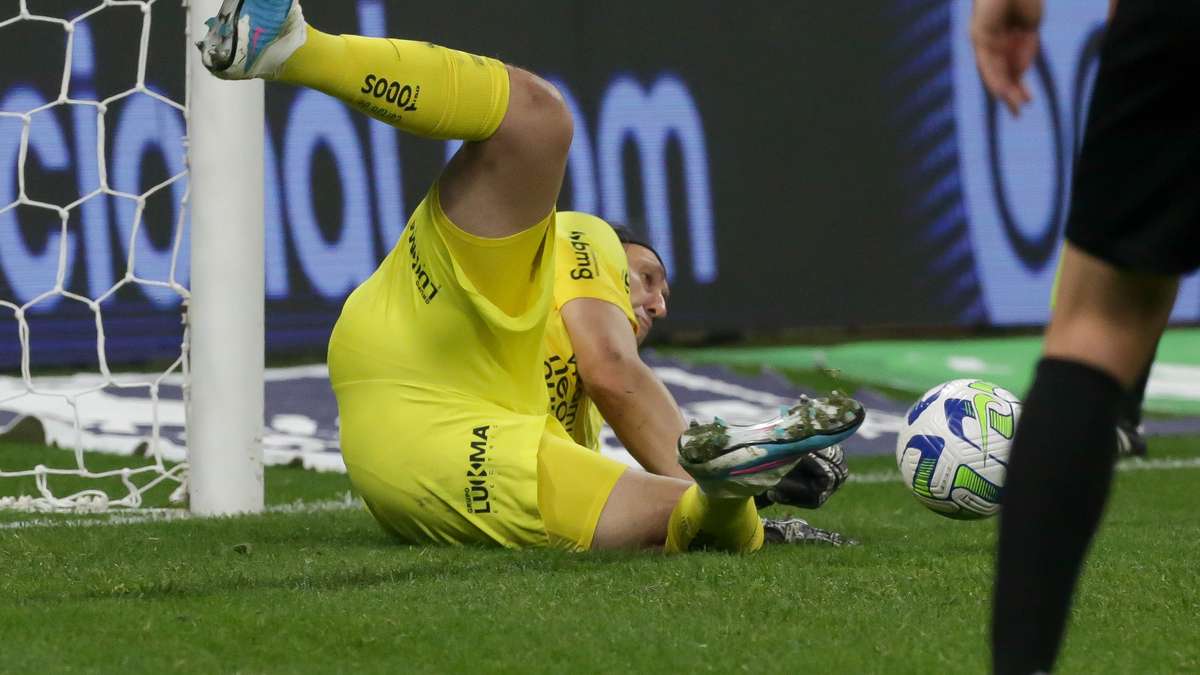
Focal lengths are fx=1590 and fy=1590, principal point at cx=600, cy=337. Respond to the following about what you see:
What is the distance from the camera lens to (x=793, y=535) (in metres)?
3.04

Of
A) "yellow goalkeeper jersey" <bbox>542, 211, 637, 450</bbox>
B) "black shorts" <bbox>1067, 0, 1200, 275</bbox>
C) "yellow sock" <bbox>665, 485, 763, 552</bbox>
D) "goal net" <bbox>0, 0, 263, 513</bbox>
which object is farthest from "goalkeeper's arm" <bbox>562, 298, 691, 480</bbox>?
"black shorts" <bbox>1067, 0, 1200, 275</bbox>

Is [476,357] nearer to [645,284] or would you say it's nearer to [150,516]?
[645,284]

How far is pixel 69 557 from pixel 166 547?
7.4 inches

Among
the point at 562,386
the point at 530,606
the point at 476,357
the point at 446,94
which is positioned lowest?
the point at 530,606

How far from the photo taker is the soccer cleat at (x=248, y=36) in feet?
7.75

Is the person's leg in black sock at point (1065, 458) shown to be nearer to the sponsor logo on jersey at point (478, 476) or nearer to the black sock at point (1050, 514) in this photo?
the black sock at point (1050, 514)

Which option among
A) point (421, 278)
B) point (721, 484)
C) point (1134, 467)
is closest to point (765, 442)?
point (721, 484)

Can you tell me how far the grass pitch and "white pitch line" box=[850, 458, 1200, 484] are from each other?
4.75 feet

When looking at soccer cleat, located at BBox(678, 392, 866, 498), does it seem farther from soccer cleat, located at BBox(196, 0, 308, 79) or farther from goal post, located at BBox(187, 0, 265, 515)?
goal post, located at BBox(187, 0, 265, 515)

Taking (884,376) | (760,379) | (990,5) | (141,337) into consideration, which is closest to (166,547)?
(990,5)

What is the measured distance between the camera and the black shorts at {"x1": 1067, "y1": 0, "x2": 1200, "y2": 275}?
4.35ft

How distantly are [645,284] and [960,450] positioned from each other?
0.94m

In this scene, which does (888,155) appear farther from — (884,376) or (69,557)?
(69,557)

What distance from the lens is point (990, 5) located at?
146cm
